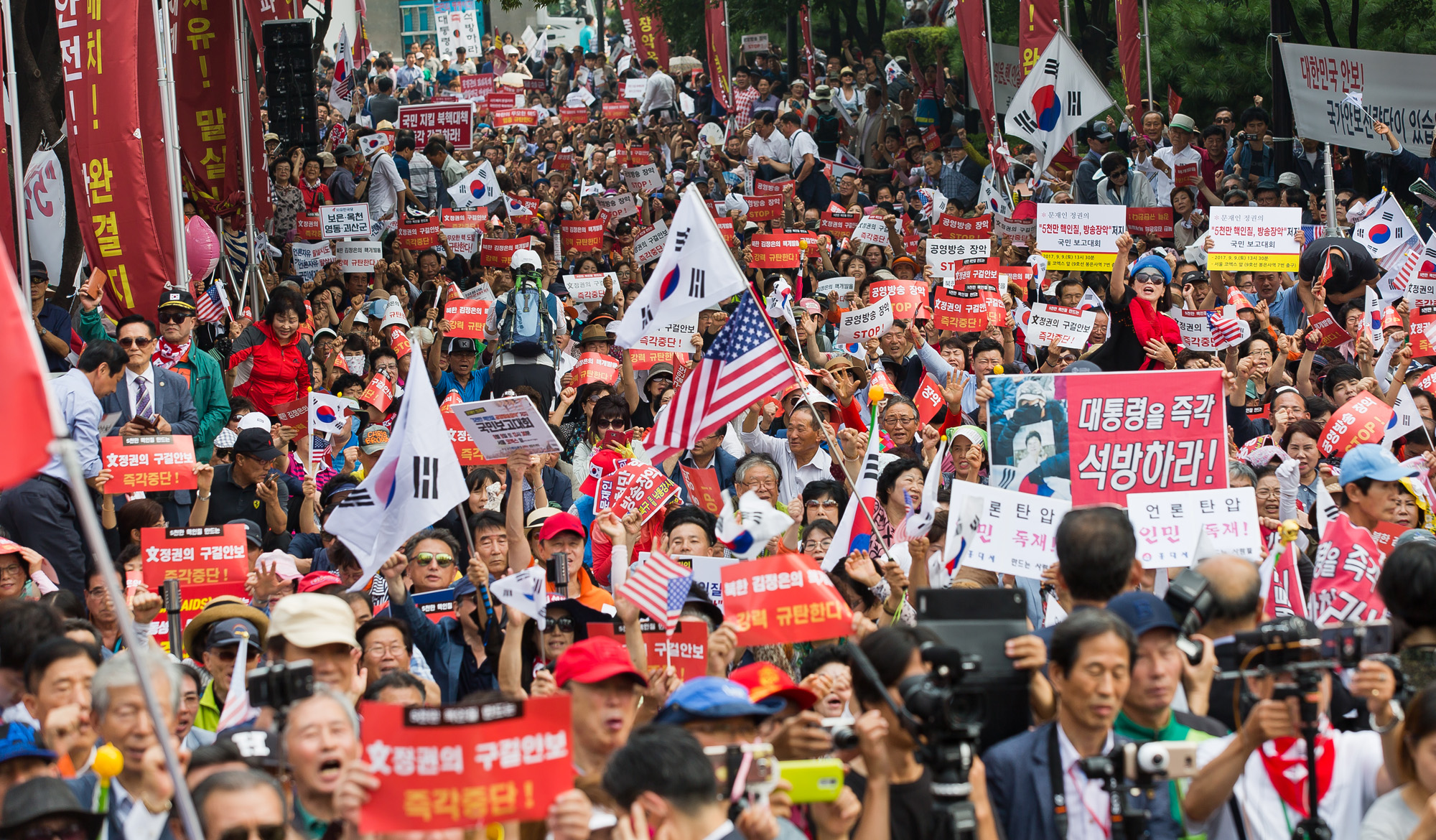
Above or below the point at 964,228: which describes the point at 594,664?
below

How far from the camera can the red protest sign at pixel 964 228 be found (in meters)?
16.5

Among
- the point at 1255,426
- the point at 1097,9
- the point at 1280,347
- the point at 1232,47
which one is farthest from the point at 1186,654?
the point at 1097,9

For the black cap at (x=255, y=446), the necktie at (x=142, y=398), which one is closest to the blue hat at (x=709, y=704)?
the black cap at (x=255, y=446)

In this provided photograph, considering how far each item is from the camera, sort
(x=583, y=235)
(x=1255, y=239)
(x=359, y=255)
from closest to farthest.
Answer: (x=1255, y=239)
(x=359, y=255)
(x=583, y=235)

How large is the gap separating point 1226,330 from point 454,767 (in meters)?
8.13

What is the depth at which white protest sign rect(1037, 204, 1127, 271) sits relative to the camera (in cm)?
1341

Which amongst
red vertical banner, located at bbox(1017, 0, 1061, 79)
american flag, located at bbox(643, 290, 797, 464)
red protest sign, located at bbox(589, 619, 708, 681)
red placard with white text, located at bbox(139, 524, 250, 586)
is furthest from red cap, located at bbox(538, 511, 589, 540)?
red vertical banner, located at bbox(1017, 0, 1061, 79)

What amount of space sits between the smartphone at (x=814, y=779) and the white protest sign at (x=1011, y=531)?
266cm

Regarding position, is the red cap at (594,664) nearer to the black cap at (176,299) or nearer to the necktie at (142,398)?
the necktie at (142,398)

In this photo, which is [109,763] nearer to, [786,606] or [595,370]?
[786,606]

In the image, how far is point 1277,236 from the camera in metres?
12.7

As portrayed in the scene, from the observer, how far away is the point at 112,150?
40.8ft

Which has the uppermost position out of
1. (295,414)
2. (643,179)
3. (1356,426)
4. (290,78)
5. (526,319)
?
(290,78)

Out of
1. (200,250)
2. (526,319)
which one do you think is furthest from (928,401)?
(200,250)
